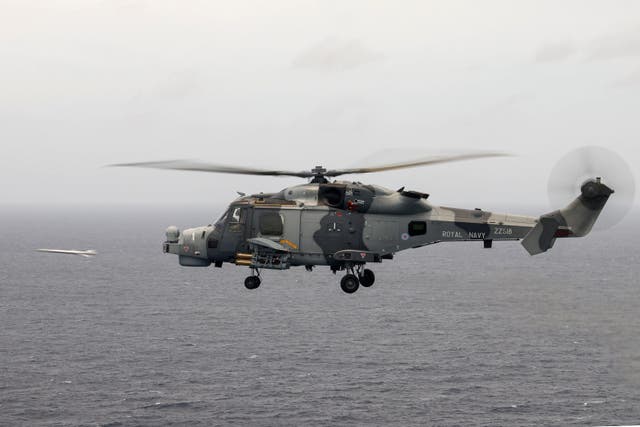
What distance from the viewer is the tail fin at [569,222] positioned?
3812cm

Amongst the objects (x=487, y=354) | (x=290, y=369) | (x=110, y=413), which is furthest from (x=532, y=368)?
(x=110, y=413)

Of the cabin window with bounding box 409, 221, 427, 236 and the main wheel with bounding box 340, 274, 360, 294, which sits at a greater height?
the cabin window with bounding box 409, 221, 427, 236

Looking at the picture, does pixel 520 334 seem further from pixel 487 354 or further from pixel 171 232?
pixel 171 232

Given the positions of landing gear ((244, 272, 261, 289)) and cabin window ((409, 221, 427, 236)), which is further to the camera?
cabin window ((409, 221, 427, 236))

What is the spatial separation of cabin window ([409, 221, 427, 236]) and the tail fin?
516 cm

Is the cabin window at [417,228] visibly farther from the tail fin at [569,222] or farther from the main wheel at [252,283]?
the main wheel at [252,283]

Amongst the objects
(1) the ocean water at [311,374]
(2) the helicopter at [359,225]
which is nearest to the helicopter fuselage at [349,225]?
(2) the helicopter at [359,225]

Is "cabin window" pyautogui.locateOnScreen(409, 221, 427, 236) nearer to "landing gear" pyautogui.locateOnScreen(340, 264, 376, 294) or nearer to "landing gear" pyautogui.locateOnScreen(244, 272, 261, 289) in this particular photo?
"landing gear" pyautogui.locateOnScreen(340, 264, 376, 294)

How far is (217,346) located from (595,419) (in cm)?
8638

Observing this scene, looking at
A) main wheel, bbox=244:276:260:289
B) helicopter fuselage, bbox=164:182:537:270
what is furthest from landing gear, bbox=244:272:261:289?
helicopter fuselage, bbox=164:182:537:270

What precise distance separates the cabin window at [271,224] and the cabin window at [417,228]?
22.5ft

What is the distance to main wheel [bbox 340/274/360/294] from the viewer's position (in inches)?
1517

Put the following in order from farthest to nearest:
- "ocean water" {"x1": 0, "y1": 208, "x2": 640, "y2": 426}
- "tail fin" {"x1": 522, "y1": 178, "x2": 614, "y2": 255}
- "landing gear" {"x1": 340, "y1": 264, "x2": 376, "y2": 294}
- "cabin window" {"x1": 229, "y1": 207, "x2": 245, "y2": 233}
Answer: "ocean water" {"x1": 0, "y1": 208, "x2": 640, "y2": 426}, "cabin window" {"x1": 229, "y1": 207, "x2": 245, "y2": 233}, "landing gear" {"x1": 340, "y1": 264, "x2": 376, "y2": 294}, "tail fin" {"x1": 522, "y1": 178, "x2": 614, "y2": 255}

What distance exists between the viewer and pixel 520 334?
19188cm
